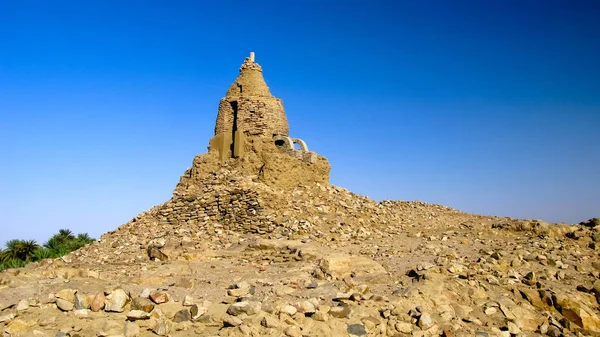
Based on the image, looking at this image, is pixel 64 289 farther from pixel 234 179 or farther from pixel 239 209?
pixel 234 179

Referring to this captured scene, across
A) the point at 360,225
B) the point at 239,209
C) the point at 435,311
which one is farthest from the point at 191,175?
the point at 435,311

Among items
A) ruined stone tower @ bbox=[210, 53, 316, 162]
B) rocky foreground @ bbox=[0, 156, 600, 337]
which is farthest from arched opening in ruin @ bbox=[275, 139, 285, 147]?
rocky foreground @ bbox=[0, 156, 600, 337]

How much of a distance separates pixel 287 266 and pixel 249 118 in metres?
8.70

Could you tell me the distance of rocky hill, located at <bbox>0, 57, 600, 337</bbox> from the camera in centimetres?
737

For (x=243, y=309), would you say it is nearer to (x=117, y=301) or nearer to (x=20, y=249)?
(x=117, y=301)

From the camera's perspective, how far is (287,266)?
11.8m

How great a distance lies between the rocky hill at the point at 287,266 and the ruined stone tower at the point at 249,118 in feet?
0.19

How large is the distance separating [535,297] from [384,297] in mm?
3569

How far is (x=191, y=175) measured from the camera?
19.2 meters

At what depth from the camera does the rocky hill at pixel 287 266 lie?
7.37 metres

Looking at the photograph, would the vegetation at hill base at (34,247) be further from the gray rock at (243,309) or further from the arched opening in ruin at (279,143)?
the gray rock at (243,309)

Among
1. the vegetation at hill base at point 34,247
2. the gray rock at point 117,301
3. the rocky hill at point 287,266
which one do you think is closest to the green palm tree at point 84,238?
the vegetation at hill base at point 34,247

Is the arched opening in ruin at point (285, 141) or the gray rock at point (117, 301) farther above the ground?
the arched opening in ruin at point (285, 141)

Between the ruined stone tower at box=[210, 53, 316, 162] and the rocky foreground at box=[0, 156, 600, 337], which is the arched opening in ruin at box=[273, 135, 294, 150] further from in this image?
the rocky foreground at box=[0, 156, 600, 337]
